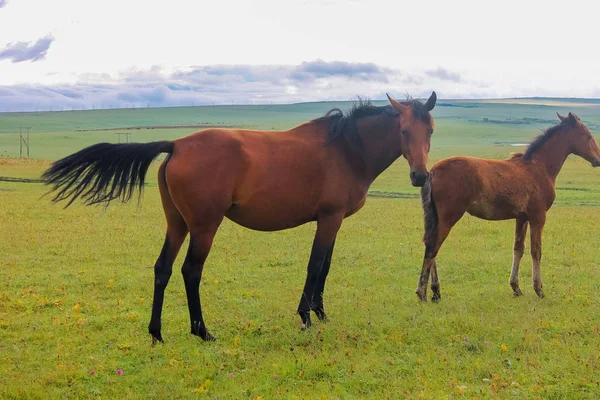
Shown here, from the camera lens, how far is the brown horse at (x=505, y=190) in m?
9.16

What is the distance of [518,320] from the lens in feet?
25.2

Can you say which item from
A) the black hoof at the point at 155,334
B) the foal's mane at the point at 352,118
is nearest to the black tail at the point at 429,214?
the foal's mane at the point at 352,118

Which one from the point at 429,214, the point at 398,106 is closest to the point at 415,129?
the point at 398,106

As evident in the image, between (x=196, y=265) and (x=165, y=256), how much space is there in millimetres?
461

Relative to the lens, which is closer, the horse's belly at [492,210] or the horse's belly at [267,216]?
the horse's belly at [267,216]

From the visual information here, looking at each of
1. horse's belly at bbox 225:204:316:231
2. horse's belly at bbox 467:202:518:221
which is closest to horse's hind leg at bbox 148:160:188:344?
horse's belly at bbox 225:204:316:231

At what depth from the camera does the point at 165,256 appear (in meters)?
7.11

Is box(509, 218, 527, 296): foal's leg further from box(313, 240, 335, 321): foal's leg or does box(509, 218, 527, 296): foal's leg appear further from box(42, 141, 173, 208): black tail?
box(42, 141, 173, 208): black tail

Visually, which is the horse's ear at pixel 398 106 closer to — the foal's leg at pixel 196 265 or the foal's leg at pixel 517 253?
the foal's leg at pixel 196 265

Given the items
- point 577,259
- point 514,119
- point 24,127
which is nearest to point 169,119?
point 24,127

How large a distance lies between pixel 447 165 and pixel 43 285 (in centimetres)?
792

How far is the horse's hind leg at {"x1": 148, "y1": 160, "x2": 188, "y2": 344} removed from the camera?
7066 millimetres

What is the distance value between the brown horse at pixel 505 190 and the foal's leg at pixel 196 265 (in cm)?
383

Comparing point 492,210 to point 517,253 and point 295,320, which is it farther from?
point 295,320
